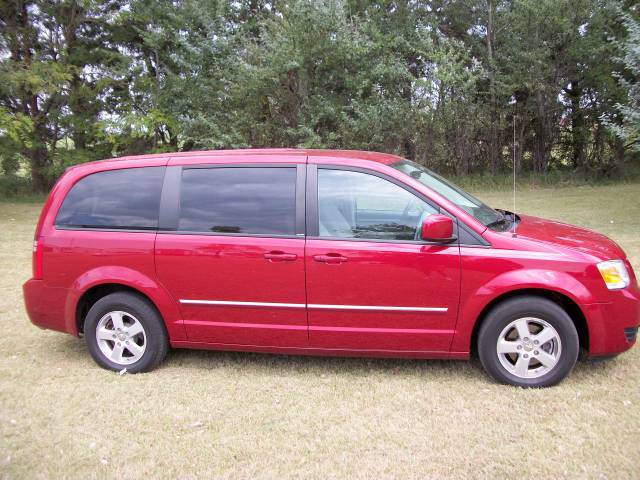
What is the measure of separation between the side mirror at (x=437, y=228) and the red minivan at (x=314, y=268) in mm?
15

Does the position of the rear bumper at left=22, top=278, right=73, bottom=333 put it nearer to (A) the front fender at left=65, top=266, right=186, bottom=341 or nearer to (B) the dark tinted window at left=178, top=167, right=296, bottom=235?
(A) the front fender at left=65, top=266, right=186, bottom=341

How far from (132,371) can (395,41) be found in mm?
15782

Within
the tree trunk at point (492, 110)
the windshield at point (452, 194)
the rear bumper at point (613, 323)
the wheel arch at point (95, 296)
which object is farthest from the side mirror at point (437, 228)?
the tree trunk at point (492, 110)

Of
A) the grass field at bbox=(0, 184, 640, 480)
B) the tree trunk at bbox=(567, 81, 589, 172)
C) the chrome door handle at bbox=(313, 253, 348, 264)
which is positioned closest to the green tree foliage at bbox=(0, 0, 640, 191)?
the tree trunk at bbox=(567, 81, 589, 172)

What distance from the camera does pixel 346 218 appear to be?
13.0ft

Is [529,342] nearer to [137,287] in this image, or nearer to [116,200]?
[137,287]

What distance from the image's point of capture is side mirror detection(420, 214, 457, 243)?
368 cm

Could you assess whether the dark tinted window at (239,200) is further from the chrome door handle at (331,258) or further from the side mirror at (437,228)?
the side mirror at (437,228)

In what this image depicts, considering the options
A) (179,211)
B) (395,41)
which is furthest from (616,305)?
(395,41)

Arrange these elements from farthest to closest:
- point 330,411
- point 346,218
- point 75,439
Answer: point 346,218, point 330,411, point 75,439

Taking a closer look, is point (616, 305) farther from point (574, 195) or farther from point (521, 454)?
point (574, 195)

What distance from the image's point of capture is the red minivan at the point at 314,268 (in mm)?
3773

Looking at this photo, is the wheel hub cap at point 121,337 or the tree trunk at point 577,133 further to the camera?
the tree trunk at point 577,133

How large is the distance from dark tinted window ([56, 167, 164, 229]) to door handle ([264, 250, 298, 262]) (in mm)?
978
